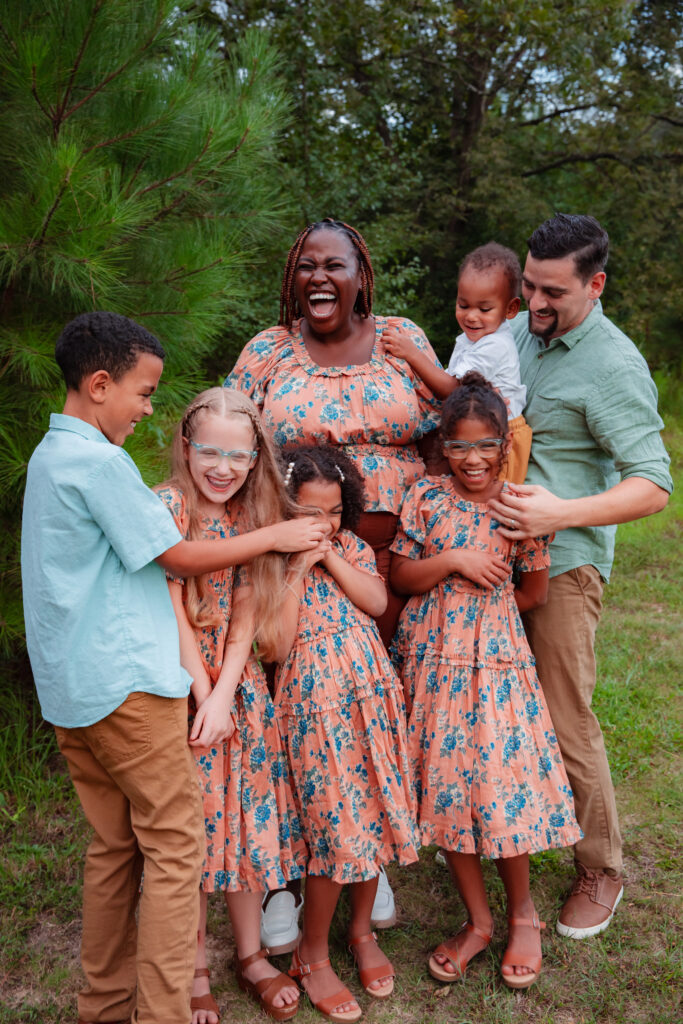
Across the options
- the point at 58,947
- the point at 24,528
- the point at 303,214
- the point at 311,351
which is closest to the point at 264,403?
the point at 311,351

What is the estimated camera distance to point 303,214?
776 cm

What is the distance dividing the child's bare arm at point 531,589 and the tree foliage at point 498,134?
5795 mm

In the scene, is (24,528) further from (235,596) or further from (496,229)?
(496,229)

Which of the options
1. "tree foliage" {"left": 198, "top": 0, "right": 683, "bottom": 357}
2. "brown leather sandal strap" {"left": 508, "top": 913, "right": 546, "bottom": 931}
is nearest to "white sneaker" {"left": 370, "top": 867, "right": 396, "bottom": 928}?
"brown leather sandal strap" {"left": 508, "top": 913, "right": 546, "bottom": 931}

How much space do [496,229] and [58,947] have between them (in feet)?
30.6

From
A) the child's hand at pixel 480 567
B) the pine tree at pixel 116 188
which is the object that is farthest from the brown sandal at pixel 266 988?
the pine tree at pixel 116 188

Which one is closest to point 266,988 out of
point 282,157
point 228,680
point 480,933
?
point 480,933

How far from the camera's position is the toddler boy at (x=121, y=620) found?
207 cm

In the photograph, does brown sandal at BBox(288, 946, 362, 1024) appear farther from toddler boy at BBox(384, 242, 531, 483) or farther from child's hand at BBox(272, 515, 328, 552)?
toddler boy at BBox(384, 242, 531, 483)

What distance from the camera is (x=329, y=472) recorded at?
250 centimetres

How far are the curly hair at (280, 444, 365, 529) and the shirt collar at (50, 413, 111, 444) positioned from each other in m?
0.58

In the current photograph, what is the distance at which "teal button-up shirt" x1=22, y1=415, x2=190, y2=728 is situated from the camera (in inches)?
80.8

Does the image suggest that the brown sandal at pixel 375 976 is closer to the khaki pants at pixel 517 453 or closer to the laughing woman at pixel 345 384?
the laughing woman at pixel 345 384

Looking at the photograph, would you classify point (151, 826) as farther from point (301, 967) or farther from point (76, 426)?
point (76, 426)
